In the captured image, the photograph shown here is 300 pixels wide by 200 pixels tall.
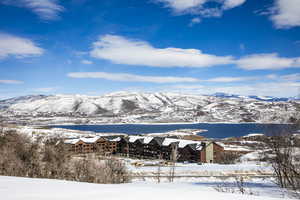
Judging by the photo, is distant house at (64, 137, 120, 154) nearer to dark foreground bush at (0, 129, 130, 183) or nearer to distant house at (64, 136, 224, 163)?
distant house at (64, 136, 224, 163)

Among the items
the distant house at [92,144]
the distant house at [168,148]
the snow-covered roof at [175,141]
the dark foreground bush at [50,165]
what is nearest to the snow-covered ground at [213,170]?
the distant house at [168,148]

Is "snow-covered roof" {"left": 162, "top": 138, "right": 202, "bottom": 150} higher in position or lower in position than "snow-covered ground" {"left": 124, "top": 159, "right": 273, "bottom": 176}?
higher

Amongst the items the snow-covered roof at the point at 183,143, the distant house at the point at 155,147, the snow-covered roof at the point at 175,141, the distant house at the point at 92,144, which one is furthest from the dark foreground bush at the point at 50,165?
the snow-covered roof at the point at 175,141

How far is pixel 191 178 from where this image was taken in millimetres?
26906

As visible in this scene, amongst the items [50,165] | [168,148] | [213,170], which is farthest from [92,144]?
[50,165]

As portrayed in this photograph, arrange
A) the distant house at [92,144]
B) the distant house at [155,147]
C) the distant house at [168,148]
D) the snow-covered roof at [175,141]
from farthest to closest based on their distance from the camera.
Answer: the distant house at [92,144]
the snow-covered roof at [175,141]
the distant house at [155,147]
the distant house at [168,148]

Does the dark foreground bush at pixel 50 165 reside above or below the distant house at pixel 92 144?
above

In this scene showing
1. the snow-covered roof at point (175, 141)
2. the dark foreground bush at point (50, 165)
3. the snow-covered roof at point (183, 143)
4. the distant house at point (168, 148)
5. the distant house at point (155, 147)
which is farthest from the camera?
the snow-covered roof at point (175, 141)

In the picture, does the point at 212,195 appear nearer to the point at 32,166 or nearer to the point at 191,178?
the point at 32,166

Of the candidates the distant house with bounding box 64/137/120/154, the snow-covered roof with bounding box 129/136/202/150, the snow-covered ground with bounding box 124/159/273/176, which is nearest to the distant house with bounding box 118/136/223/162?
the snow-covered roof with bounding box 129/136/202/150

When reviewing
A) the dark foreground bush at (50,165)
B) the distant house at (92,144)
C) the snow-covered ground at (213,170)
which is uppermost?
the dark foreground bush at (50,165)

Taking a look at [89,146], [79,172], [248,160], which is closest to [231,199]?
[79,172]

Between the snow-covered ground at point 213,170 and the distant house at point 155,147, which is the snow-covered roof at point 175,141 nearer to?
the distant house at point 155,147

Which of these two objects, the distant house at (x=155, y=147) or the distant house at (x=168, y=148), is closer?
the distant house at (x=168, y=148)
